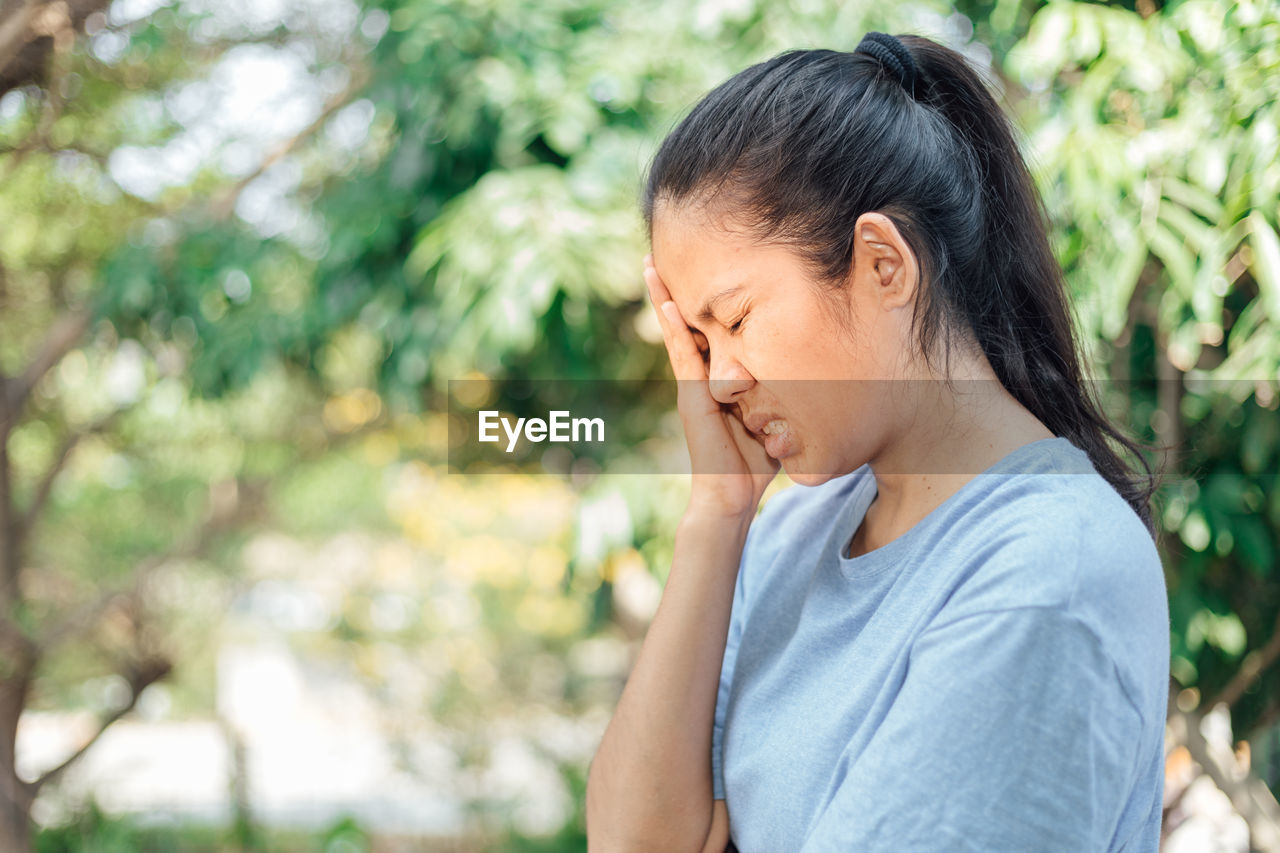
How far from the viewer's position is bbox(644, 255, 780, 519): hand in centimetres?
89

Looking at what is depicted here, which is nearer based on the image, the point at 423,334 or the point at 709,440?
the point at 709,440

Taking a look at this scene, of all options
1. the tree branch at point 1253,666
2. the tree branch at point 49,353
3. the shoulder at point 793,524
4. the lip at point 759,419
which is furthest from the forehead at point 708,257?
the tree branch at point 49,353

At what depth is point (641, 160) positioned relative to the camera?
1.89m

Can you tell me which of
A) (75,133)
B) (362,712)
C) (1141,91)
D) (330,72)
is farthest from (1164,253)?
(362,712)

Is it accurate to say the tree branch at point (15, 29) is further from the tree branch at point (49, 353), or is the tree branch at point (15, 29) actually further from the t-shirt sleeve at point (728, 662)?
the t-shirt sleeve at point (728, 662)

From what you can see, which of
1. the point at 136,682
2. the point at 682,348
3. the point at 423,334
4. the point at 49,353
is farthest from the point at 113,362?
the point at 682,348

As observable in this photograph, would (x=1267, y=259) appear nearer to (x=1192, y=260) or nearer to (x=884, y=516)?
(x=1192, y=260)

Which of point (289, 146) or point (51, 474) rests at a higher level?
point (289, 146)

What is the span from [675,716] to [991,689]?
334mm

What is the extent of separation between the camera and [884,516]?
32.3 inches

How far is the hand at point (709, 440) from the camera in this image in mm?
Result: 893

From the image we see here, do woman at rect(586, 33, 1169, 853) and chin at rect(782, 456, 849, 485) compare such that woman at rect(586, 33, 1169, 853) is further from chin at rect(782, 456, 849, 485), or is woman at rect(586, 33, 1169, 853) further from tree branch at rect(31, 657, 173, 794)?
tree branch at rect(31, 657, 173, 794)

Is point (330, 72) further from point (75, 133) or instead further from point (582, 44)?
point (582, 44)

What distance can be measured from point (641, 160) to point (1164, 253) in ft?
3.08
